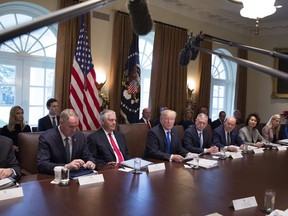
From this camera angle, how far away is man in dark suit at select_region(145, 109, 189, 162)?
3.57m

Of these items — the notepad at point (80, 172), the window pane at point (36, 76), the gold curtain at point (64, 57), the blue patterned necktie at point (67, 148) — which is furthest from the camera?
the window pane at point (36, 76)

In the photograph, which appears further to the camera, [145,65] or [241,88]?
[241,88]

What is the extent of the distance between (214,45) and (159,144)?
16.8 ft

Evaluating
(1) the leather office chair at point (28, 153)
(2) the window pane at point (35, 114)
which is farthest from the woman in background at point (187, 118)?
(1) the leather office chair at point (28, 153)

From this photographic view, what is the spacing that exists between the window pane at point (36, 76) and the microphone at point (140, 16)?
497 centimetres

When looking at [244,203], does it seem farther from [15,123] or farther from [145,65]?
[145,65]

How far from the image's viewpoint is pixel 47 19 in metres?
0.57

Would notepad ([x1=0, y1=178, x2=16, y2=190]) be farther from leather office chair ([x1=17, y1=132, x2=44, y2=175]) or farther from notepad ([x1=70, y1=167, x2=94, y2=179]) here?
leather office chair ([x1=17, y1=132, x2=44, y2=175])

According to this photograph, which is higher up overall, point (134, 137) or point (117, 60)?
point (117, 60)

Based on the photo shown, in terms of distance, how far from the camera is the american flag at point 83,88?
4.87 m

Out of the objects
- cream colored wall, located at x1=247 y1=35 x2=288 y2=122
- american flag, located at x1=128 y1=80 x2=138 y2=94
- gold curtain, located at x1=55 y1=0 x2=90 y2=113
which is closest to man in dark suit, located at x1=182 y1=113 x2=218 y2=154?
american flag, located at x1=128 y1=80 x2=138 y2=94

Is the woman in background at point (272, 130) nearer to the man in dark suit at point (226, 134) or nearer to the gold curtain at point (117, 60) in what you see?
the man in dark suit at point (226, 134)

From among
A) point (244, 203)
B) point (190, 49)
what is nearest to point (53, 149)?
point (244, 203)

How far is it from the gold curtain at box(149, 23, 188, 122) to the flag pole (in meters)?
5.88
